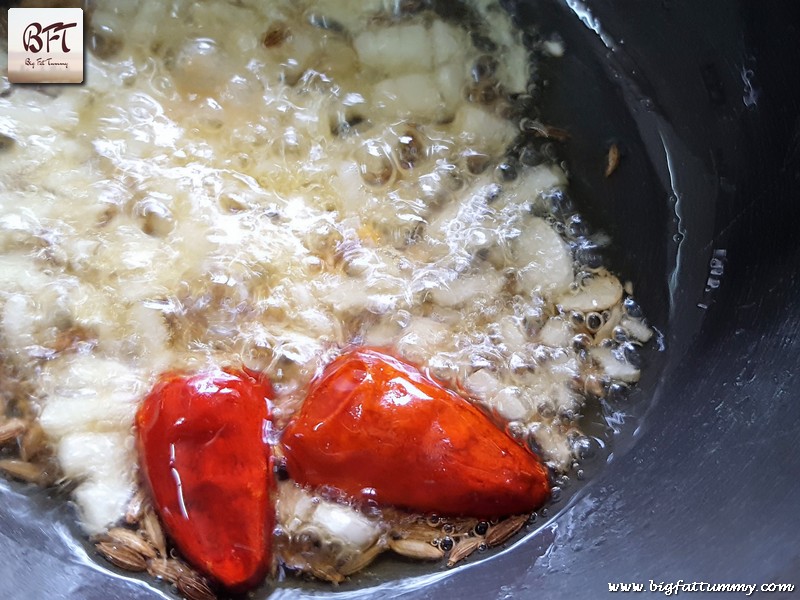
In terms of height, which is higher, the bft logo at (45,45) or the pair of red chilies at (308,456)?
the bft logo at (45,45)

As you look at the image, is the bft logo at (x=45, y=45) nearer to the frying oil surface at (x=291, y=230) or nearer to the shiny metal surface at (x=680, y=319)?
the frying oil surface at (x=291, y=230)

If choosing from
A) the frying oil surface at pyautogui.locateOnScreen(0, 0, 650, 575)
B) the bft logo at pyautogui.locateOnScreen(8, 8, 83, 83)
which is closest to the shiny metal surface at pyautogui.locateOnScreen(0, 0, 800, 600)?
the frying oil surface at pyautogui.locateOnScreen(0, 0, 650, 575)

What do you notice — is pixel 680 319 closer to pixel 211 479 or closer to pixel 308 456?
pixel 308 456

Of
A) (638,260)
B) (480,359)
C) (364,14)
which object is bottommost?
(480,359)

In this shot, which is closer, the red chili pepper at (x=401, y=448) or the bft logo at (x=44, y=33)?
the red chili pepper at (x=401, y=448)

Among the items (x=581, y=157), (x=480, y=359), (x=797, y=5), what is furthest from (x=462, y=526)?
(x=797, y=5)

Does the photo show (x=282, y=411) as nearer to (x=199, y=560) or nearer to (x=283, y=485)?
(x=283, y=485)

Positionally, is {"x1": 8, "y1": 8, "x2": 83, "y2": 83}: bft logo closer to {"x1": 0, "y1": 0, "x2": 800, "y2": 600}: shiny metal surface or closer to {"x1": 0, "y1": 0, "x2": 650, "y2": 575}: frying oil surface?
{"x1": 0, "y1": 0, "x2": 650, "y2": 575}: frying oil surface

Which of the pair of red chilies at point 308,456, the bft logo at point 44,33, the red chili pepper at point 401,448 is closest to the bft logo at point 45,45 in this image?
the bft logo at point 44,33

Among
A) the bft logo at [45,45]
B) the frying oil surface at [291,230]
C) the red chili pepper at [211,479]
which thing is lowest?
the red chili pepper at [211,479]
